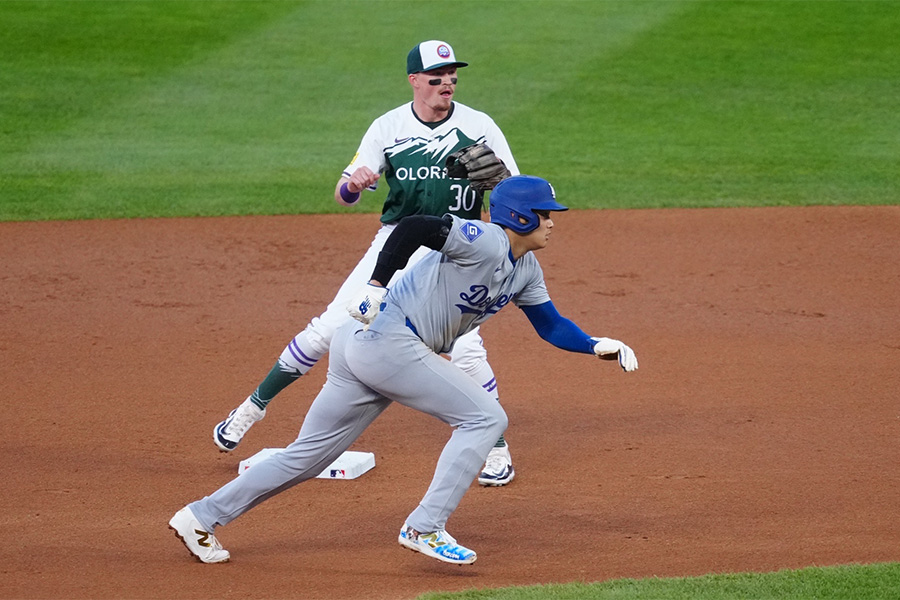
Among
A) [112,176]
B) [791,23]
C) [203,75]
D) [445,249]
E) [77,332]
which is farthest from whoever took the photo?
[791,23]

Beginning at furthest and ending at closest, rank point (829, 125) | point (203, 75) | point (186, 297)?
point (203, 75)
point (829, 125)
point (186, 297)

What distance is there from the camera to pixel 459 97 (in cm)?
1489

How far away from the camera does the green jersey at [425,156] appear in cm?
606

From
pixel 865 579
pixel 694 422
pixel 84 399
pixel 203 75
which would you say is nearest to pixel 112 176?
pixel 203 75

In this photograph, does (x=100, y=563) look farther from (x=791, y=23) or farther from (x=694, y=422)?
(x=791, y=23)

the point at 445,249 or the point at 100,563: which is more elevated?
the point at 445,249

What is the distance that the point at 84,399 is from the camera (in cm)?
714

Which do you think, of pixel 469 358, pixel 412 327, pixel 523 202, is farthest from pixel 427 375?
pixel 469 358

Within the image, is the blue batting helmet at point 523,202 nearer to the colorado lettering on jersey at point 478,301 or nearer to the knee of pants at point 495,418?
the colorado lettering on jersey at point 478,301

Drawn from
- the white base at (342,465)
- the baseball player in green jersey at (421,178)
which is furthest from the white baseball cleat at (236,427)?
the white base at (342,465)

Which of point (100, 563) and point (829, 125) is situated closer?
point (100, 563)

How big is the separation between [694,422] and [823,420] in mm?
717

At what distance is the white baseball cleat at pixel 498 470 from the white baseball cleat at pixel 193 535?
1573 millimetres

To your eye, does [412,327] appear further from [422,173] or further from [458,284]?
[422,173]
